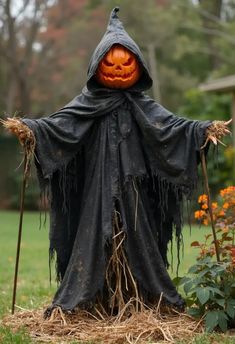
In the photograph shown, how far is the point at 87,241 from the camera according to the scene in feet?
17.9

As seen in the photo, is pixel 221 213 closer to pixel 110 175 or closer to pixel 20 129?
pixel 110 175

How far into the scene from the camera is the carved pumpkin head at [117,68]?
559cm

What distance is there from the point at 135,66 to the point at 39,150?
3.43 feet

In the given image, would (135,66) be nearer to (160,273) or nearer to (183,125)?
(183,125)

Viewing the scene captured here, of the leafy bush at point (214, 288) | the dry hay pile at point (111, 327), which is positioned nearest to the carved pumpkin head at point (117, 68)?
the leafy bush at point (214, 288)

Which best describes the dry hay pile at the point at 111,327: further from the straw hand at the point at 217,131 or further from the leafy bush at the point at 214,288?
the straw hand at the point at 217,131

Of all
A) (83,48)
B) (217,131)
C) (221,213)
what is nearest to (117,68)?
(217,131)

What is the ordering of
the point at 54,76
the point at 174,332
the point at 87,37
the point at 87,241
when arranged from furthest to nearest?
the point at 54,76 → the point at 87,37 → the point at 87,241 → the point at 174,332

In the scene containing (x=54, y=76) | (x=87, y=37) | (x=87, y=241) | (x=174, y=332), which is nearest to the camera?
(x=174, y=332)

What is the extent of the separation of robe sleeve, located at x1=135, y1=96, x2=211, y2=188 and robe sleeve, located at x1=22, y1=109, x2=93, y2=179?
48cm

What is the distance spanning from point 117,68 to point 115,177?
86 cm

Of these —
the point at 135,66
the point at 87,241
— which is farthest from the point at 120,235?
the point at 135,66

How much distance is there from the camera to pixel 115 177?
546 centimetres

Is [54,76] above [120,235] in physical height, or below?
above
